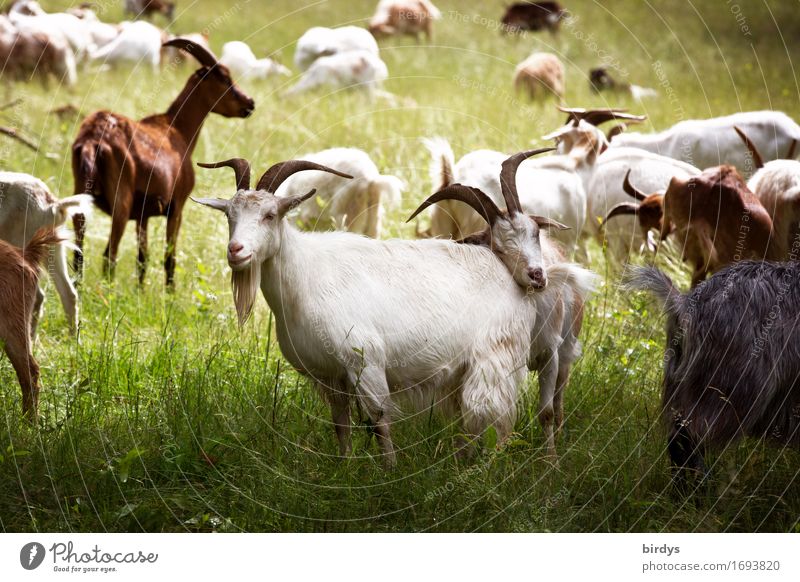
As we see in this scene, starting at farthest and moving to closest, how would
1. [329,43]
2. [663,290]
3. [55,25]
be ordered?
1. [55,25]
2. [329,43]
3. [663,290]

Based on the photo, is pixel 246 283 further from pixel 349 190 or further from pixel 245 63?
pixel 245 63

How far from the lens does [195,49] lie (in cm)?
864

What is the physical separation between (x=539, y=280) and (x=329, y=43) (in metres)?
9.07

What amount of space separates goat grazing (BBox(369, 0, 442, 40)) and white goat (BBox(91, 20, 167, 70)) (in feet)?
11.4

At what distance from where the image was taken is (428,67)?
1532cm

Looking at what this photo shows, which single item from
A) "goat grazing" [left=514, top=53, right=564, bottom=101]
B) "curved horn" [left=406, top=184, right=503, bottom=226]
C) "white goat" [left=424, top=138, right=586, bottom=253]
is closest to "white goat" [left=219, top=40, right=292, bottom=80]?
"goat grazing" [left=514, top=53, right=564, bottom=101]

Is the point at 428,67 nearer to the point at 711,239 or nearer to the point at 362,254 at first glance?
the point at 711,239

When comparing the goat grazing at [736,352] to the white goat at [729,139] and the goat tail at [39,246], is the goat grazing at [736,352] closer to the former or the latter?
the goat tail at [39,246]

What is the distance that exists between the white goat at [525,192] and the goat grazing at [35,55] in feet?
27.8

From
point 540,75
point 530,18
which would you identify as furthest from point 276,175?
point 530,18

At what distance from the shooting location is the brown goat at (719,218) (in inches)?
293

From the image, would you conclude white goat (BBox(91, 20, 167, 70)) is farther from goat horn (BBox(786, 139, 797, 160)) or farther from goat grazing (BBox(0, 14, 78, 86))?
goat horn (BBox(786, 139, 797, 160))

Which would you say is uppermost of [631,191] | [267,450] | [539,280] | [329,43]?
[539,280]

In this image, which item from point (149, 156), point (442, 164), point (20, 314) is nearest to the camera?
point (20, 314)
